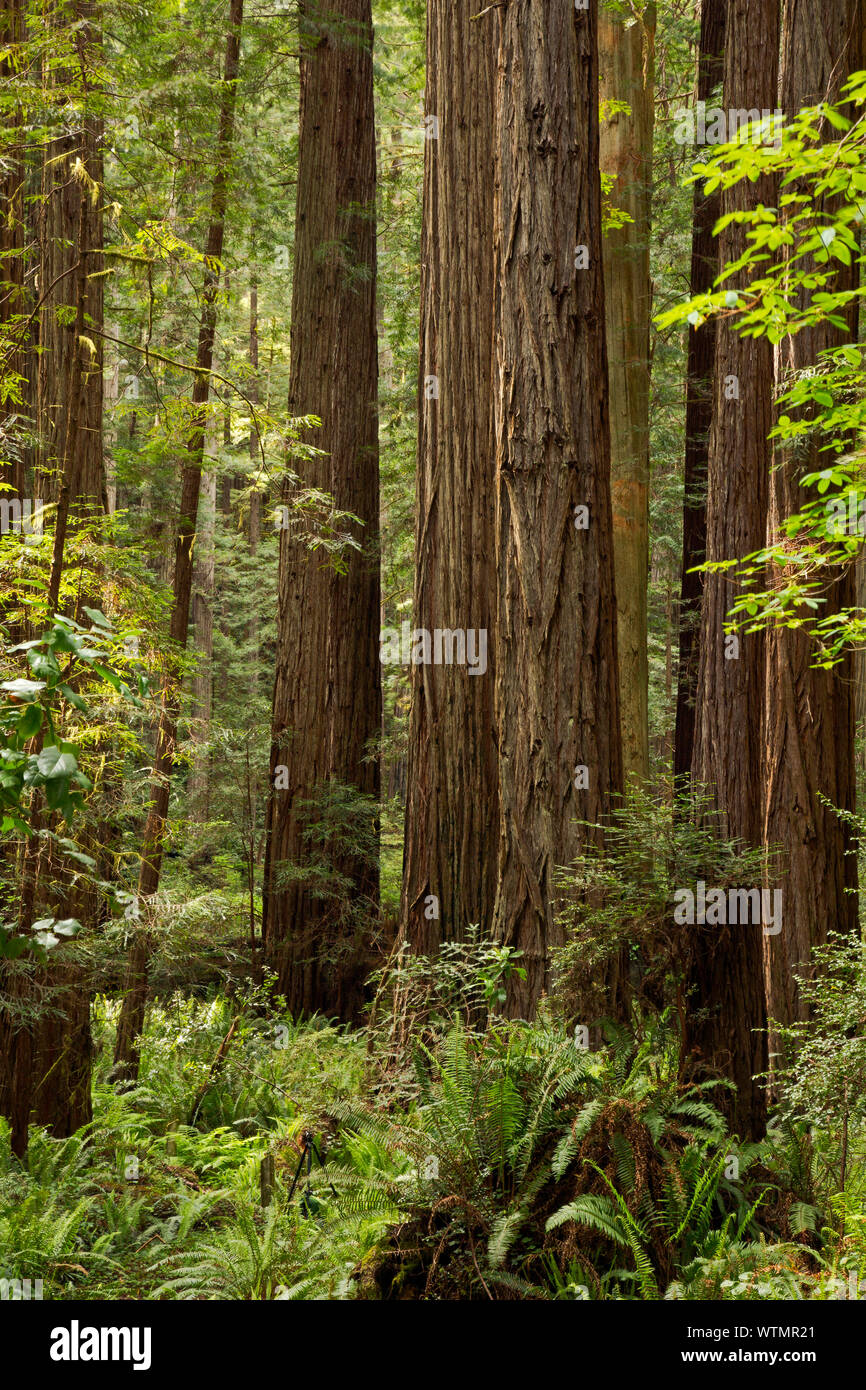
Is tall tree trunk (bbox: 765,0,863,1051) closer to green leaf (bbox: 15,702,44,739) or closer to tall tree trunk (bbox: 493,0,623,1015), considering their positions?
tall tree trunk (bbox: 493,0,623,1015)

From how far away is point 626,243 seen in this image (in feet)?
44.2

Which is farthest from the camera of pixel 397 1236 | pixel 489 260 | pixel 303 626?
pixel 303 626

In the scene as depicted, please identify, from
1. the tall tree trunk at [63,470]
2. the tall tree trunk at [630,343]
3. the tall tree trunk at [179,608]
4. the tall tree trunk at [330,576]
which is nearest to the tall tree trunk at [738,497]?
the tall tree trunk at [630,343]

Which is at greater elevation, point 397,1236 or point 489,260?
point 489,260

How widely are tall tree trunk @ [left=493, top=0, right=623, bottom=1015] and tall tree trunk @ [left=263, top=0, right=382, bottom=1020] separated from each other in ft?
16.1

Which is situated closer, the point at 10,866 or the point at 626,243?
the point at 10,866

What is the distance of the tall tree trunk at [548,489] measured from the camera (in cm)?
534

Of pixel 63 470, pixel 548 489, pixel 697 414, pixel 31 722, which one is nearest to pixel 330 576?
pixel 63 470

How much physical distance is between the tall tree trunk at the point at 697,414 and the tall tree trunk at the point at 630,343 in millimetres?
699

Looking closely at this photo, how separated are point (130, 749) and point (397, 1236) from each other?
9.80 feet

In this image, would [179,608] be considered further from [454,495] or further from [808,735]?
[808,735]

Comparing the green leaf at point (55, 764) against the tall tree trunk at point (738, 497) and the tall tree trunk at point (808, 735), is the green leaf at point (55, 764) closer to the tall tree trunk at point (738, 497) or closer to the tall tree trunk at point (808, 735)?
the tall tree trunk at point (808, 735)
